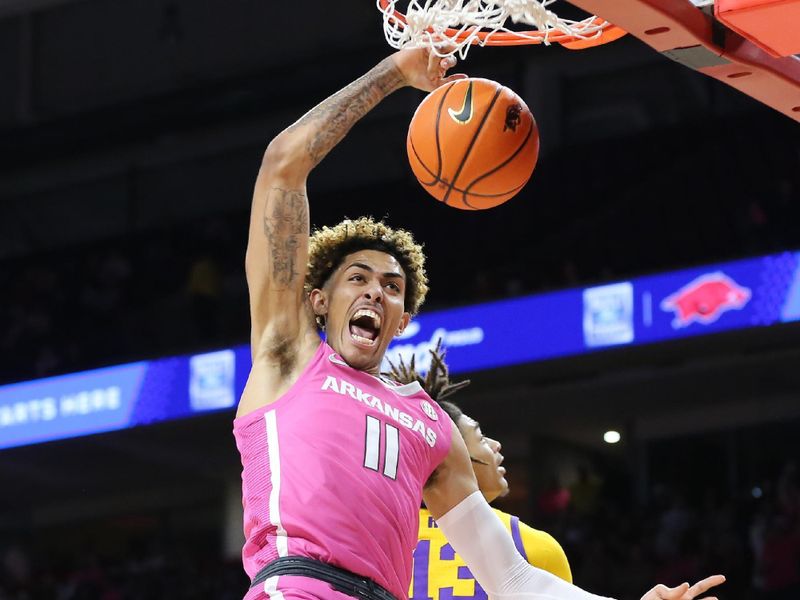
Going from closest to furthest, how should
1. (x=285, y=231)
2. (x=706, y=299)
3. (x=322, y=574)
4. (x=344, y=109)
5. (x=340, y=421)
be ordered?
1. (x=322, y=574)
2. (x=340, y=421)
3. (x=285, y=231)
4. (x=344, y=109)
5. (x=706, y=299)

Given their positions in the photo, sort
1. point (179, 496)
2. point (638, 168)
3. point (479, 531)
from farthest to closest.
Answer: point (179, 496)
point (638, 168)
point (479, 531)

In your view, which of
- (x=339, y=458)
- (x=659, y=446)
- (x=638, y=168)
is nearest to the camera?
(x=339, y=458)

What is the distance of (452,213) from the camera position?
13672 mm

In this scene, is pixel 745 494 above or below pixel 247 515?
above

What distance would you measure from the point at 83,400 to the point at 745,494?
5.56 m

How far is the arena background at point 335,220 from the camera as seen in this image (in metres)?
10.9

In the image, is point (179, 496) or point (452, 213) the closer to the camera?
point (452, 213)

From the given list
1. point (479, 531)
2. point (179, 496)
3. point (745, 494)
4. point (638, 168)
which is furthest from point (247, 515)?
point (179, 496)

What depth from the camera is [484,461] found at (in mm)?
4750

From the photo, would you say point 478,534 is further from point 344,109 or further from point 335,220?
point 335,220

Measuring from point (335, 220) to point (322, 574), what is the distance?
36.0 feet

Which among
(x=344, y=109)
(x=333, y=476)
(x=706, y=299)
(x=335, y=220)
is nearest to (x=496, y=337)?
(x=706, y=299)

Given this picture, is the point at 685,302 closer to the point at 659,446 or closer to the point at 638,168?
the point at 659,446

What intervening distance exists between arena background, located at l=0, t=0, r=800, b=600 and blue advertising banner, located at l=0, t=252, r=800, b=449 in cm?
14
